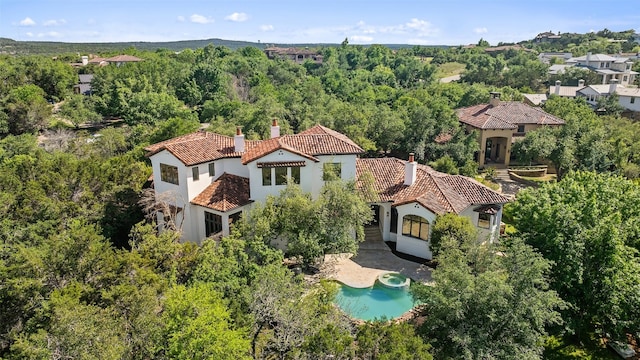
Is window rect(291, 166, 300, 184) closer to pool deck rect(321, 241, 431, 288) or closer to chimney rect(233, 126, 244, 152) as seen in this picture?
chimney rect(233, 126, 244, 152)

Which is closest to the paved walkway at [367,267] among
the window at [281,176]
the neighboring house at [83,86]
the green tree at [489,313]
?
the window at [281,176]

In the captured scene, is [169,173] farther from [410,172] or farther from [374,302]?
[410,172]

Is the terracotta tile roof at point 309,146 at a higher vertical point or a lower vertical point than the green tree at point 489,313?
higher

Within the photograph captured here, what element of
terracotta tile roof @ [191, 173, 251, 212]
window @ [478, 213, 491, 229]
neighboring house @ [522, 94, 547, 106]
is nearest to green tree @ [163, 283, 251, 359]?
terracotta tile roof @ [191, 173, 251, 212]

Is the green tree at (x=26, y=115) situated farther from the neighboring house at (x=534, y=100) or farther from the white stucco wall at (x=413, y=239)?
the neighboring house at (x=534, y=100)

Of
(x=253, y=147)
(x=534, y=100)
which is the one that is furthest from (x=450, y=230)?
(x=534, y=100)

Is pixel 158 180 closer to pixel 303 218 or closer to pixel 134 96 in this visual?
pixel 303 218
